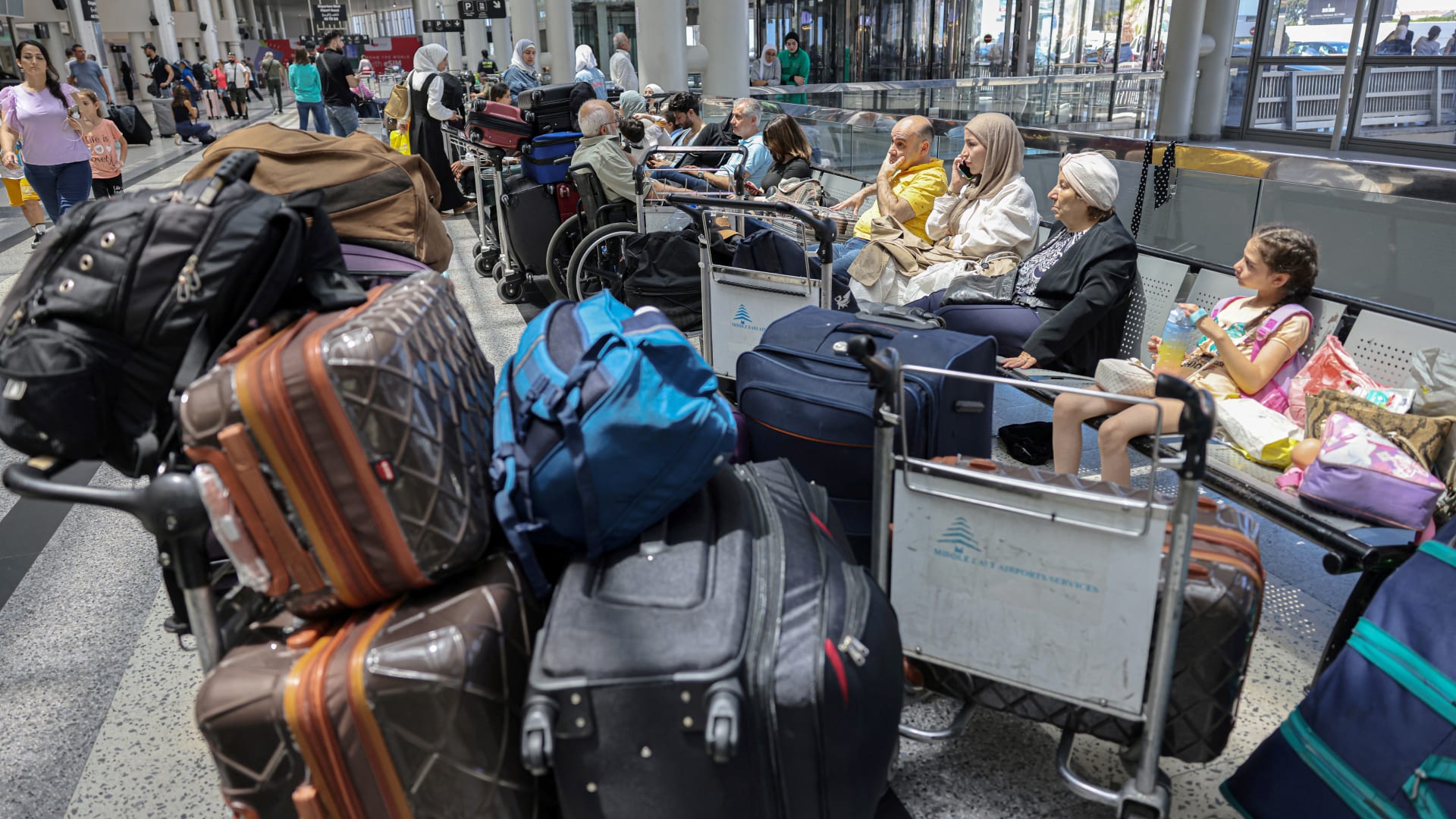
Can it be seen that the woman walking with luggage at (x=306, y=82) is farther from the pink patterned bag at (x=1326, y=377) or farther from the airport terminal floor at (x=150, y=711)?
the pink patterned bag at (x=1326, y=377)

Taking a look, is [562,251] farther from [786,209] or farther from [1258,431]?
[1258,431]

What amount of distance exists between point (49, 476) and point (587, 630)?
89cm

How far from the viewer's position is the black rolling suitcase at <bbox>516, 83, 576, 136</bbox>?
6320 mm

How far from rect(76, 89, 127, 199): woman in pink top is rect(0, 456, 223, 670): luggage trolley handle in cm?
737

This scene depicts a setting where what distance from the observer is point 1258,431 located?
258cm

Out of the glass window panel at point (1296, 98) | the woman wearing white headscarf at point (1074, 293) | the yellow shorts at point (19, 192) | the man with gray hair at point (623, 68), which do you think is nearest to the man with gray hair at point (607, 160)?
the woman wearing white headscarf at point (1074, 293)

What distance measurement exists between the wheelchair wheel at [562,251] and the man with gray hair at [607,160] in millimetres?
347

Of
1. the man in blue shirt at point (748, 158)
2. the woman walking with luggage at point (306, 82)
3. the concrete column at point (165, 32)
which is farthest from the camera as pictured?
the concrete column at point (165, 32)

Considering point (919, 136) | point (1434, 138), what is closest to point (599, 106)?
point (919, 136)

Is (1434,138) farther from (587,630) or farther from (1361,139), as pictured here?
(587,630)

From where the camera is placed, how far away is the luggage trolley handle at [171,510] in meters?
1.39

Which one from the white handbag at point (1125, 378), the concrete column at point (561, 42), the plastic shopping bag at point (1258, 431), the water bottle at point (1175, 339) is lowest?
the plastic shopping bag at point (1258, 431)

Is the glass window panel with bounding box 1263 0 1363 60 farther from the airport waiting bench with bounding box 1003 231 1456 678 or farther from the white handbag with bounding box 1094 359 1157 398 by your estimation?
the white handbag with bounding box 1094 359 1157 398

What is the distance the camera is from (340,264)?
1749 mm
